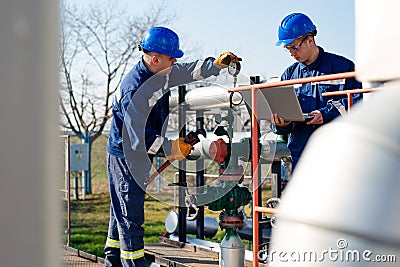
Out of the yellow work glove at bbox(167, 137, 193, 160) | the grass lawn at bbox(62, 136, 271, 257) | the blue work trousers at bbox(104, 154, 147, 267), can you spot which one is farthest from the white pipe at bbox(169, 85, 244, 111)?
the grass lawn at bbox(62, 136, 271, 257)

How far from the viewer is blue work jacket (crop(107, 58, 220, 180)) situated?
4.31 metres

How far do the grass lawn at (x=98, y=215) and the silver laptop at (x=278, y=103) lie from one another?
4.51 metres

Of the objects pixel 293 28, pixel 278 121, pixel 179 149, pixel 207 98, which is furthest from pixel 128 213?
pixel 293 28

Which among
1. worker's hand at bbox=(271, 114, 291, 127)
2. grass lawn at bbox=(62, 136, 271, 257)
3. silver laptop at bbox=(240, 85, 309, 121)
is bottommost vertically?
grass lawn at bbox=(62, 136, 271, 257)

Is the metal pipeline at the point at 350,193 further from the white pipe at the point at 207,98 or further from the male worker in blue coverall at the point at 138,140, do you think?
the white pipe at the point at 207,98

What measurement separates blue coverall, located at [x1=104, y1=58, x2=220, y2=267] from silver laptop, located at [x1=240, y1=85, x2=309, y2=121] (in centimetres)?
76

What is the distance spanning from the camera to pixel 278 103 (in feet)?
12.9

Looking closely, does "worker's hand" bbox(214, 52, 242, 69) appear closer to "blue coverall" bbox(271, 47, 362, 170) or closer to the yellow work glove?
"blue coverall" bbox(271, 47, 362, 170)

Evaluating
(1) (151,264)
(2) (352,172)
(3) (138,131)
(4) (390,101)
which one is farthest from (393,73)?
(1) (151,264)

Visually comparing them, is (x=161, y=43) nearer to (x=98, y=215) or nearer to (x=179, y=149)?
(x=179, y=149)

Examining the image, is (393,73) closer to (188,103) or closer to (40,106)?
(40,106)

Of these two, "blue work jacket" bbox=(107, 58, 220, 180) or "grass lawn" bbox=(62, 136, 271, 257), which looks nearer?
"blue work jacket" bbox=(107, 58, 220, 180)

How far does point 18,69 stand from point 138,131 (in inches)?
151

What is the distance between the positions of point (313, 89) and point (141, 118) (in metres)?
1.35
